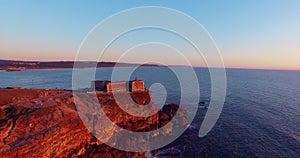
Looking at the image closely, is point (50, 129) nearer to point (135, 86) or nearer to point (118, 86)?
point (118, 86)

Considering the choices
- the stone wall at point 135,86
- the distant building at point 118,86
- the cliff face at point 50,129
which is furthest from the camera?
the stone wall at point 135,86

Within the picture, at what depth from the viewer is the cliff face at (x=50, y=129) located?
24.1 m

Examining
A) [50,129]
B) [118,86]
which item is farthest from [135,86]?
[50,129]

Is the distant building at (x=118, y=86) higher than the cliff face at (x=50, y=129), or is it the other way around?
the distant building at (x=118, y=86)

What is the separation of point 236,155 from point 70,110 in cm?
3684

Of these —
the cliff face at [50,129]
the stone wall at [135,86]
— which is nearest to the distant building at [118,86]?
the stone wall at [135,86]

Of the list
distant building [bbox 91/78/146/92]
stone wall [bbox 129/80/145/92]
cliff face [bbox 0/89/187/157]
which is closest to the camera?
cliff face [bbox 0/89/187/157]

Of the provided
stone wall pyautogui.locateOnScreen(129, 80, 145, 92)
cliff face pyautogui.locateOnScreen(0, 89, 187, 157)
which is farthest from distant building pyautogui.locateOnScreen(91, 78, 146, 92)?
cliff face pyautogui.locateOnScreen(0, 89, 187, 157)

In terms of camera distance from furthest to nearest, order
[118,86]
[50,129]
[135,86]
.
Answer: [135,86], [118,86], [50,129]

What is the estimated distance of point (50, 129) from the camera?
27.1m

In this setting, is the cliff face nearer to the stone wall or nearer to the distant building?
the distant building

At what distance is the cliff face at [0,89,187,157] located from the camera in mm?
24125

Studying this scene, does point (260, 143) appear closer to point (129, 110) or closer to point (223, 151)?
point (223, 151)

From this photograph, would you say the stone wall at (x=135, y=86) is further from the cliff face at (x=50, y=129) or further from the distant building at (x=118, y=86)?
the cliff face at (x=50, y=129)
